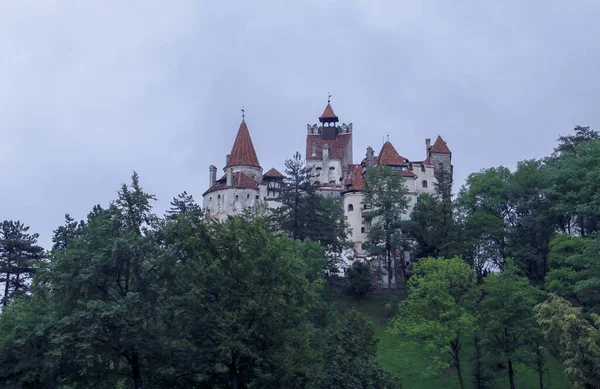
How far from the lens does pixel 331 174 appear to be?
7850cm

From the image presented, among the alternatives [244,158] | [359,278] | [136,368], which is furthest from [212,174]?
[136,368]

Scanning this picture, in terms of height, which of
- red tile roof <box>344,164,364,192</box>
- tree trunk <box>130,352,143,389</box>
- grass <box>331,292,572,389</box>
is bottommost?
grass <box>331,292,572,389</box>

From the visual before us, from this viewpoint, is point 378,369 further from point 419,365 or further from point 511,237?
point 511,237

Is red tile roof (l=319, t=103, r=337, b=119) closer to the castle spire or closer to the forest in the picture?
the castle spire

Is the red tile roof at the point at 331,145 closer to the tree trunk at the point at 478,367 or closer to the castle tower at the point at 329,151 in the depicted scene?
the castle tower at the point at 329,151

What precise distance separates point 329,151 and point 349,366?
4936 cm

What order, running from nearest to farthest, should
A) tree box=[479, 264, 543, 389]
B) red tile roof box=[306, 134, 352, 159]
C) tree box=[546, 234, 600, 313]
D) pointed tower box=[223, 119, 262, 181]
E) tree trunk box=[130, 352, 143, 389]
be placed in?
tree trunk box=[130, 352, 143, 389]
tree box=[479, 264, 543, 389]
tree box=[546, 234, 600, 313]
pointed tower box=[223, 119, 262, 181]
red tile roof box=[306, 134, 352, 159]

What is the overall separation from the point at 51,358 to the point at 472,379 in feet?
91.7

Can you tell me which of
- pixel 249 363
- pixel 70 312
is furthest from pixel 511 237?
pixel 70 312

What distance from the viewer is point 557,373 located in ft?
155

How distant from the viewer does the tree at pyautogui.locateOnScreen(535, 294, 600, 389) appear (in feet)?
110

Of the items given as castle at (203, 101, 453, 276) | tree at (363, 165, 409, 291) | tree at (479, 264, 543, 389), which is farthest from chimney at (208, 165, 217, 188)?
tree at (479, 264, 543, 389)

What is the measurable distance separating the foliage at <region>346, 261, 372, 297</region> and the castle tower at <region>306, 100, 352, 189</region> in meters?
13.8

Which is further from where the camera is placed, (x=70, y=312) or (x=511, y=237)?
(x=511, y=237)
